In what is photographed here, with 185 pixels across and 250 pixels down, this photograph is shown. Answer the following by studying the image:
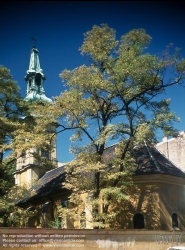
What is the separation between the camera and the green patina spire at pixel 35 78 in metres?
39.2

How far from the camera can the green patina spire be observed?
129 ft

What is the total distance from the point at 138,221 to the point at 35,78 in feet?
85.6

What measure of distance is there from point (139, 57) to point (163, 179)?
8085 millimetres

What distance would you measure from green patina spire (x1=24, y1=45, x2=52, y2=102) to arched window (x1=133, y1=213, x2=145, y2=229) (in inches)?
904

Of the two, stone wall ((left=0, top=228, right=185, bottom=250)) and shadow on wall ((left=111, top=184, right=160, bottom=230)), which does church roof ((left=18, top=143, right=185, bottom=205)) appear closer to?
shadow on wall ((left=111, top=184, right=160, bottom=230))

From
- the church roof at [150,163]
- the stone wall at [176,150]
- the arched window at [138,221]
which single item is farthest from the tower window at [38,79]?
the arched window at [138,221]

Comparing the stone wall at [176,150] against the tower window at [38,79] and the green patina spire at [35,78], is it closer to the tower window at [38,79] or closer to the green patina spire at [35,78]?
the green patina spire at [35,78]

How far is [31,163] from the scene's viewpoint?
117 ft

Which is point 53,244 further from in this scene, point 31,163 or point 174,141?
point 31,163

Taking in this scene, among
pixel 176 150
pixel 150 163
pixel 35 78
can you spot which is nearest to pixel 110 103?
pixel 150 163

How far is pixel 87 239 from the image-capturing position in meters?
13.2

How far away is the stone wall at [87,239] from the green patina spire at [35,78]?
2712 cm

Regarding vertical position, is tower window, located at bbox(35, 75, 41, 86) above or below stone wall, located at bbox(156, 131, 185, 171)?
above

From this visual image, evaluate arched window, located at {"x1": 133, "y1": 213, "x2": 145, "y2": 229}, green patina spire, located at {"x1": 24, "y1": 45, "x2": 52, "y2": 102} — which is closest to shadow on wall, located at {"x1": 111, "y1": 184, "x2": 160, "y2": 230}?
arched window, located at {"x1": 133, "y1": 213, "x2": 145, "y2": 229}
